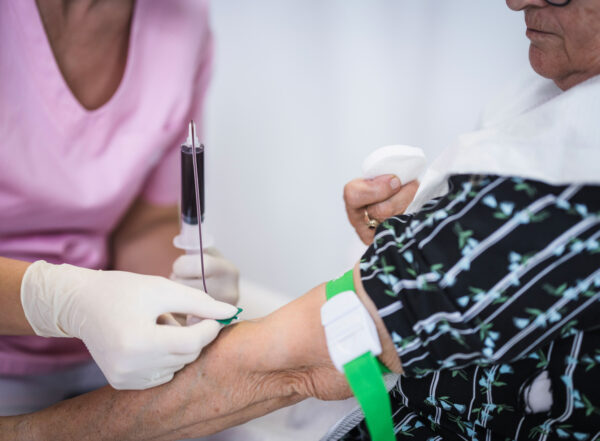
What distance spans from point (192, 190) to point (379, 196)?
0.39m

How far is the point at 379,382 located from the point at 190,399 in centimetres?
35

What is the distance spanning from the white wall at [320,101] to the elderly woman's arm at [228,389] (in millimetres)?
1001

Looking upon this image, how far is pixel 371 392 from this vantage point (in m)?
0.77

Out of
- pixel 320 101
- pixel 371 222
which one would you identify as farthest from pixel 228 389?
pixel 320 101

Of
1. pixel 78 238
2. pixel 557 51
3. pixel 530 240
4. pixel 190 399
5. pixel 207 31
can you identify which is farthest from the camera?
pixel 207 31

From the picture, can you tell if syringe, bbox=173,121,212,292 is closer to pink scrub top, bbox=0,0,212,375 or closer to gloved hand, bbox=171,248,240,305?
gloved hand, bbox=171,248,240,305

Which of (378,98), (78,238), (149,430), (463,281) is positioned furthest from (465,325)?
(378,98)

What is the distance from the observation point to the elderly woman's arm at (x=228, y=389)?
0.86m

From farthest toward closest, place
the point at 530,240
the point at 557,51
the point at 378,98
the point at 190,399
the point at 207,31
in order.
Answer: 1. the point at 378,98
2. the point at 207,31
3. the point at 190,399
4. the point at 557,51
5. the point at 530,240

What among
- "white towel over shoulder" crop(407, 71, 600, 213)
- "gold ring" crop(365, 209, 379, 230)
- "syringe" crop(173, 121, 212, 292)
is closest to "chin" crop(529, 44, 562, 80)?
"white towel over shoulder" crop(407, 71, 600, 213)

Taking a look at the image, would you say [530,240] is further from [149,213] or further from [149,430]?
[149,213]

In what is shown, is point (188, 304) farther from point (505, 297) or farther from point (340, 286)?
point (505, 297)

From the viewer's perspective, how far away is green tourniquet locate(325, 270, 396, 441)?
76 cm

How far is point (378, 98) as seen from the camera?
1.86 meters
